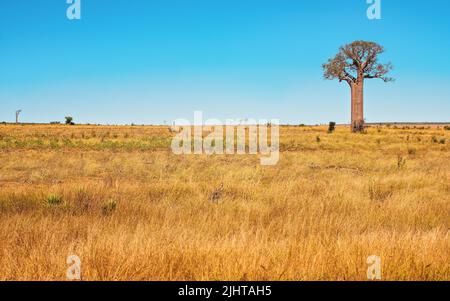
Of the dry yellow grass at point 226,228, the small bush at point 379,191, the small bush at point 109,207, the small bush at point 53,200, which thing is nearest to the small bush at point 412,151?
the dry yellow grass at point 226,228

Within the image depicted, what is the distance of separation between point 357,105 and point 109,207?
96.8ft

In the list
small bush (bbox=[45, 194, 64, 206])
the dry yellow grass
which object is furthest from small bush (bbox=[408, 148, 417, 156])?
small bush (bbox=[45, 194, 64, 206])

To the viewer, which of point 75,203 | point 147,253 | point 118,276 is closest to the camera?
point 118,276

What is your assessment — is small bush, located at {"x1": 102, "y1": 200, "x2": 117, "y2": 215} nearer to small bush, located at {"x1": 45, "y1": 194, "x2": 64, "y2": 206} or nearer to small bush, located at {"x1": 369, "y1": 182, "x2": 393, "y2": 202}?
small bush, located at {"x1": 45, "y1": 194, "x2": 64, "y2": 206}

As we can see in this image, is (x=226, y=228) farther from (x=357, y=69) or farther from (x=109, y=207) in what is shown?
(x=357, y=69)

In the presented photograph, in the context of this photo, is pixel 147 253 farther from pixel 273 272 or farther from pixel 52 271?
pixel 273 272

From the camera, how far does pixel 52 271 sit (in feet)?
10.4

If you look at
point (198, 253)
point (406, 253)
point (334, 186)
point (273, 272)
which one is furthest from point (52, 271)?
point (334, 186)

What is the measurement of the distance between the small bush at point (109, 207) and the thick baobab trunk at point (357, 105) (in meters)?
29.1

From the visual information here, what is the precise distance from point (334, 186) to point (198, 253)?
5318mm

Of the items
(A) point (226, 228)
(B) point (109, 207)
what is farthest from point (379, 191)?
(B) point (109, 207)

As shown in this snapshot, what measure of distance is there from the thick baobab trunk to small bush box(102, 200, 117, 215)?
29115 millimetres

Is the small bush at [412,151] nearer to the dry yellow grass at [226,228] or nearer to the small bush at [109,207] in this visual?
the dry yellow grass at [226,228]
